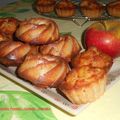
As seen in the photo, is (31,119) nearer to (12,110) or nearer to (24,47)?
(12,110)

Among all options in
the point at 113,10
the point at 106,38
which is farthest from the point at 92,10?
the point at 106,38

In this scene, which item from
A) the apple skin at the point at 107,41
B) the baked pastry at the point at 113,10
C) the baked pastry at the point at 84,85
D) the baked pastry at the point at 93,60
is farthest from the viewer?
the baked pastry at the point at 113,10

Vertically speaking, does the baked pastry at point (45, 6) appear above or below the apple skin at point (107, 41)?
below

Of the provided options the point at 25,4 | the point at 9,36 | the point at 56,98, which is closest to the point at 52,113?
the point at 56,98

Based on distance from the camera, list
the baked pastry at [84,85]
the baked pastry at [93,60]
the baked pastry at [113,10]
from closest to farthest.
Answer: the baked pastry at [84,85] < the baked pastry at [93,60] < the baked pastry at [113,10]

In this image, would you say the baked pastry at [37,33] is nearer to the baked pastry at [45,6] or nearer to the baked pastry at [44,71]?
the baked pastry at [44,71]

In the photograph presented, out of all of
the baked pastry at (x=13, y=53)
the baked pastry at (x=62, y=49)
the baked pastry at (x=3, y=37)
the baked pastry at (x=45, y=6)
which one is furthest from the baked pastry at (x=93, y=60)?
the baked pastry at (x=45, y=6)

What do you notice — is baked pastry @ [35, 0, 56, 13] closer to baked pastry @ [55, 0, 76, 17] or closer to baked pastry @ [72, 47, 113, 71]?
baked pastry @ [55, 0, 76, 17]
